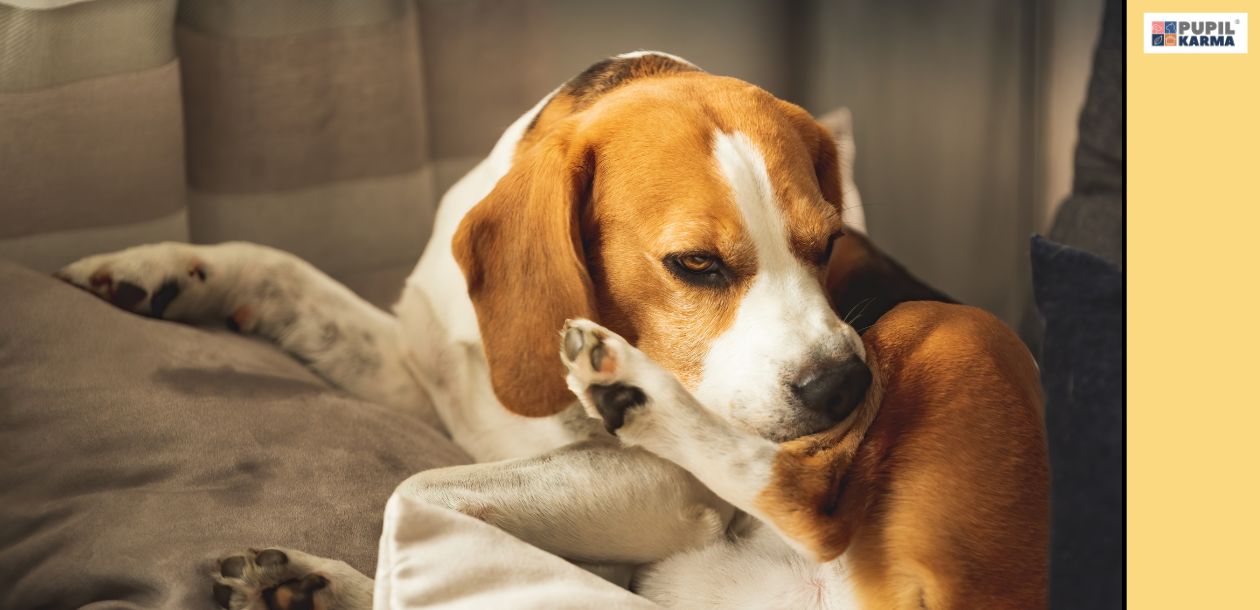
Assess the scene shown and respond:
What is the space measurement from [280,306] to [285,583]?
612 mm

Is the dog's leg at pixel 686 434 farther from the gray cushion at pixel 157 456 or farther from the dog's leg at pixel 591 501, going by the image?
the gray cushion at pixel 157 456

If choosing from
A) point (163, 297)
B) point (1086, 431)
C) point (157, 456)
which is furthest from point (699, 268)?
point (163, 297)

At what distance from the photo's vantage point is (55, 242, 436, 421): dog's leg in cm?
159

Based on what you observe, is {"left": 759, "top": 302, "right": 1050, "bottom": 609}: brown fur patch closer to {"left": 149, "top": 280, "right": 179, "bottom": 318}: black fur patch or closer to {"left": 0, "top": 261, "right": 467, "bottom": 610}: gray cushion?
{"left": 0, "top": 261, "right": 467, "bottom": 610}: gray cushion

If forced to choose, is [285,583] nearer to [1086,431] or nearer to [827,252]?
[827,252]

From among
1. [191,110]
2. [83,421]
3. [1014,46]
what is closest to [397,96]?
[191,110]

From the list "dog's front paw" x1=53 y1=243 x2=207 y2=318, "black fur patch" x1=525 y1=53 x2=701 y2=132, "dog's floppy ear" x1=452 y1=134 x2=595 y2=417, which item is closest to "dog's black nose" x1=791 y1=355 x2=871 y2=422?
"dog's floppy ear" x1=452 y1=134 x2=595 y2=417

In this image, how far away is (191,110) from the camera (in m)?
1.74

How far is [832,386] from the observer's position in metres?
1.13

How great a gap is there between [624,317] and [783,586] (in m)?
0.34

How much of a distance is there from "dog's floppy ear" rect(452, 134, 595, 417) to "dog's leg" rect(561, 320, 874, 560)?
0.13m

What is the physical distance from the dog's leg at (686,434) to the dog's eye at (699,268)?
130mm
